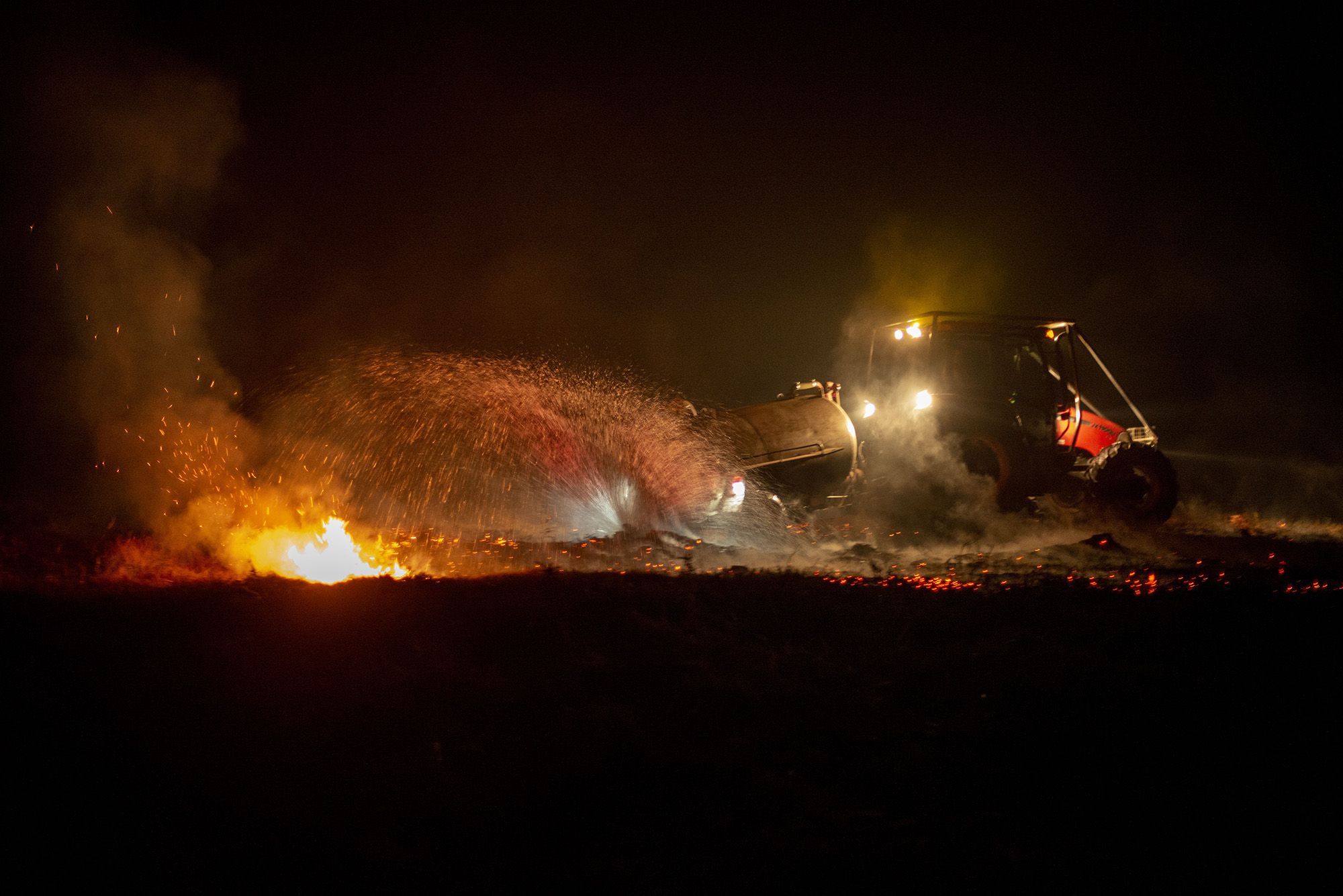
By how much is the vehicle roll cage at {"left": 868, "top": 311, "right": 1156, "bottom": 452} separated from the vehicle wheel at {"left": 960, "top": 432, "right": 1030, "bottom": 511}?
1025mm

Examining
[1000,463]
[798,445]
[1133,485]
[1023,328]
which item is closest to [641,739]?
[798,445]

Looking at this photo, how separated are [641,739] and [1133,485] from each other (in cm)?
911

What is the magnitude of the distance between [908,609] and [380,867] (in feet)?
13.6

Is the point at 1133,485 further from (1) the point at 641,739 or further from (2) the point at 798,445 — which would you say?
(1) the point at 641,739

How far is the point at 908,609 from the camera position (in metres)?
6.33

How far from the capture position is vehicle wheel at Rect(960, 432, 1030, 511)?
10.7 metres

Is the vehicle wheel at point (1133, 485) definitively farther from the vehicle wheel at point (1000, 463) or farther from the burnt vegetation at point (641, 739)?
the burnt vegetation at point (641, 739)

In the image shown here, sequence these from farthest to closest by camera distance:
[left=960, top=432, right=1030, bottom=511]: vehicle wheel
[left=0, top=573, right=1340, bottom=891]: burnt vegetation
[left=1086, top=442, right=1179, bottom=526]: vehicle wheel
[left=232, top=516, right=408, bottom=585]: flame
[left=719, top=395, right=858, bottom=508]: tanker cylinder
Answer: [left=1086, top=442, right=1179, bottom=526]: vehicle wheel → [left=960, top=432, right=1030, bottom=511]: vehicle wheel → [left=719, top=395, right=858, bottom=508]: tanker cylinder → [left=232, top=516, right=408, bottom=585]: flame → [left=0, top=573, right=1340, bottom=891]: burnt vegetation

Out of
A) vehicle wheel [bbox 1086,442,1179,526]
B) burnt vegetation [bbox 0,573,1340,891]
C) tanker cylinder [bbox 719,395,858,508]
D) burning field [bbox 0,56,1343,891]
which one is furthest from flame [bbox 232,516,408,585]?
vehicle wheel [bbox 1086,442,1179,526]

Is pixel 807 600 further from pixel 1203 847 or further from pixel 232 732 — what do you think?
pixel 232 732

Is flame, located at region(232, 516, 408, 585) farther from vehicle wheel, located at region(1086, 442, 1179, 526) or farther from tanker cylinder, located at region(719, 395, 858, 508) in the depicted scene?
vehicle wheel, located at region(1086, 442, 1179, 526)

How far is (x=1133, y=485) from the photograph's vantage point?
11.1m

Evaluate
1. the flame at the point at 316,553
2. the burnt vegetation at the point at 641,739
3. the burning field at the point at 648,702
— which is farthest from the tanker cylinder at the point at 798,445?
the flame at the point at 316,553

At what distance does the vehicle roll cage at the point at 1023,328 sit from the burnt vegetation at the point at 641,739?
540 centimetres
